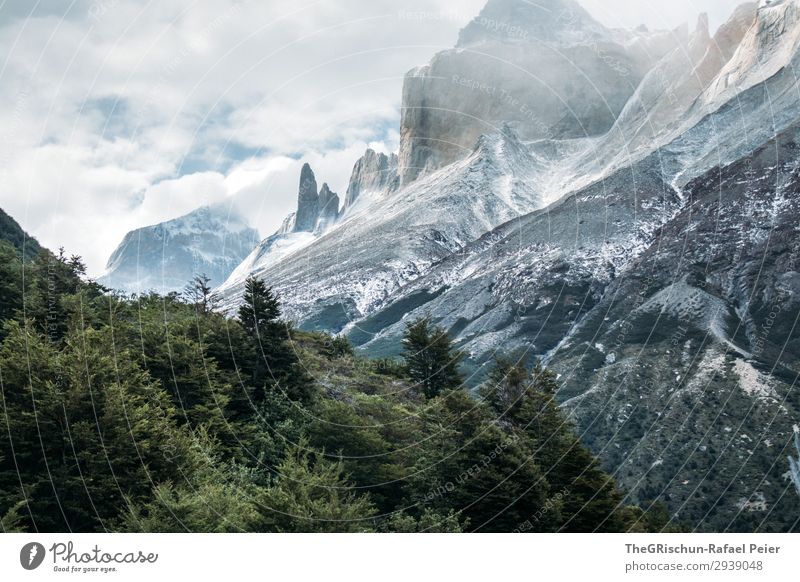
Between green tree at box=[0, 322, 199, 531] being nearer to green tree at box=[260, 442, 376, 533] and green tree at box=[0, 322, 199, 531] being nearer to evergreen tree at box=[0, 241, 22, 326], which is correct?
green tree at box=[260, 442, 376, 533]

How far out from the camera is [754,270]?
178 metres

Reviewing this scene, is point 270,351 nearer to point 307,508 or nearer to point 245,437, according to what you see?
point 245,437

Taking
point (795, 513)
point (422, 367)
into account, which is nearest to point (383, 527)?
point (422, 367)

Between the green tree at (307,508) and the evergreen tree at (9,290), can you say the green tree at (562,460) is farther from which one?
the evergreen tree at (9,290)

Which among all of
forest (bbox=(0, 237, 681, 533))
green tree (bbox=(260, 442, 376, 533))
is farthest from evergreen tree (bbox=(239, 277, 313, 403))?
green tree (bbox=(260, 442, 376, 533))

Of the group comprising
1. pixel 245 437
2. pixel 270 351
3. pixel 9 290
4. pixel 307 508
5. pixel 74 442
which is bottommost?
pixel 307 508

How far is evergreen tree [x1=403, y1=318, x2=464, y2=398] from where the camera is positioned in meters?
53.2

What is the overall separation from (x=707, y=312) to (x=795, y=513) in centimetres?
7953

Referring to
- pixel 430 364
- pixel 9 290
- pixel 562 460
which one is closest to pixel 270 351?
pixel 9 290

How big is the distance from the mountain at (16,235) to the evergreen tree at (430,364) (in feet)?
165

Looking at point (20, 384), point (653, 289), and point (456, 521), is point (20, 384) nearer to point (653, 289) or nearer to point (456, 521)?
point (456, 521)

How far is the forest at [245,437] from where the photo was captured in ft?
83.0

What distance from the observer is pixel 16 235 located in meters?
90.9

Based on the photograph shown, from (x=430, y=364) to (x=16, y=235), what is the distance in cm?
6005
